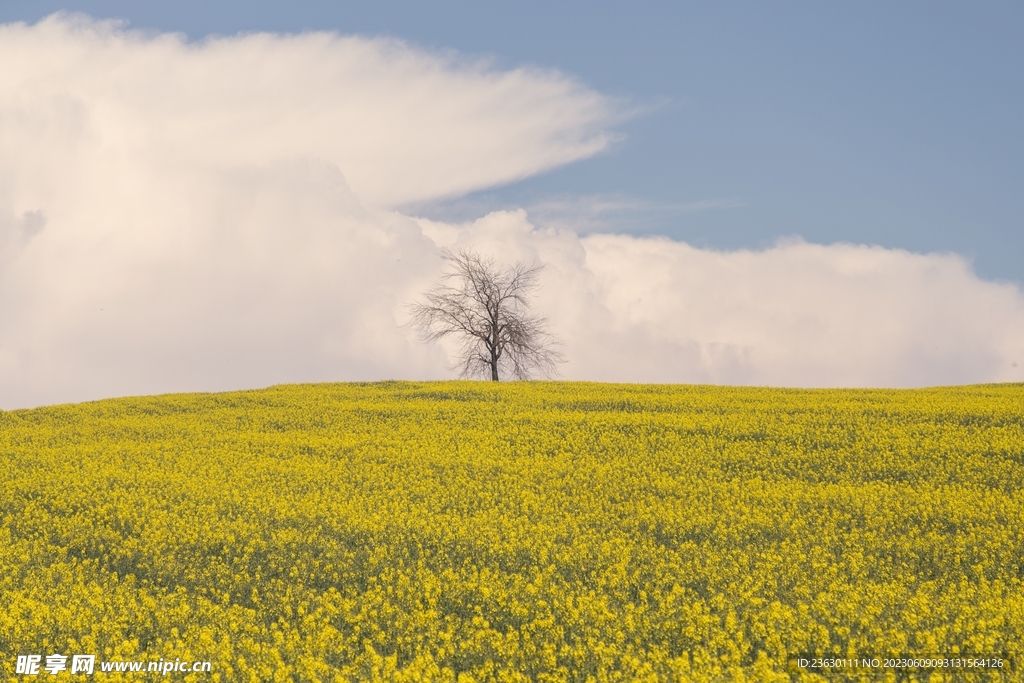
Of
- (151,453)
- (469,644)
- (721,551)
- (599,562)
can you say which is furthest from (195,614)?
(151,453)

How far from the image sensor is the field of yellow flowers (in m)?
10.9

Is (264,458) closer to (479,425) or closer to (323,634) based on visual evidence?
(479,425)

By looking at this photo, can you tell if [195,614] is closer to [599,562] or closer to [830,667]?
[599,562]

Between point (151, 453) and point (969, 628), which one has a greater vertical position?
point (151, 453)

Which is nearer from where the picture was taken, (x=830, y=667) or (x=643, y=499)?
(x=830, y=667)

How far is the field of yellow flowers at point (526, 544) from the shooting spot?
1086 cm

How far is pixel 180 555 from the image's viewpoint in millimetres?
14836

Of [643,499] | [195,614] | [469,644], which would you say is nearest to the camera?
[469,644]

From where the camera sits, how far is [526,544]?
48.4ft

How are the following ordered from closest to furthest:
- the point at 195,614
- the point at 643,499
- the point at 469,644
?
the point at 469,644 < the point at 195,614 < the point at 643,499

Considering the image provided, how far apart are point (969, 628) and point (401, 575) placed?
314 inches

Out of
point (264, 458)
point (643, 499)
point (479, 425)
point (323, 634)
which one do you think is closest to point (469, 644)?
point (323, 634)

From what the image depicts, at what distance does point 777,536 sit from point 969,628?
4.78 metres

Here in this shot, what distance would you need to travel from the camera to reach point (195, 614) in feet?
40.2
